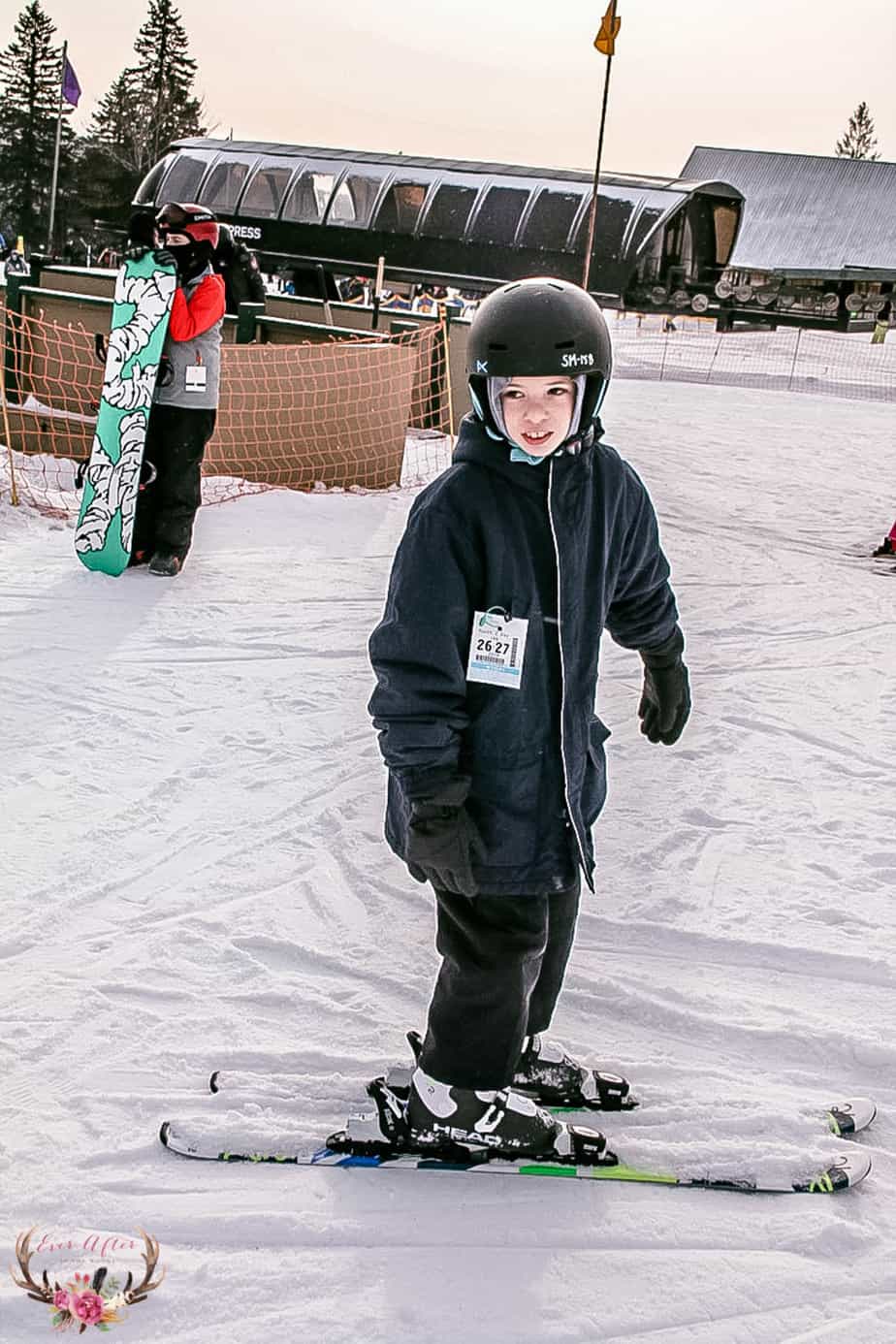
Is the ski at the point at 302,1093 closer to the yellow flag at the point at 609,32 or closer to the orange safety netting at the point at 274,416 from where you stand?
the orange safety netting at the point at 274,416

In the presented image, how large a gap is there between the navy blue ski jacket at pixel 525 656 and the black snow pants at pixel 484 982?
6 centimetres

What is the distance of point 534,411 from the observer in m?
2.16

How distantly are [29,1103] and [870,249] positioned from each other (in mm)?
Result: 32482

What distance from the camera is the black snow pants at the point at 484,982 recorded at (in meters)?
2.26

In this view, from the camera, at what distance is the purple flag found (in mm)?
35094

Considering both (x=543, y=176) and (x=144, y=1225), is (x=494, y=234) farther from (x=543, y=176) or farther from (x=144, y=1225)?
(x=144, y=1225)

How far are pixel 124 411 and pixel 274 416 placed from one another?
284 cm

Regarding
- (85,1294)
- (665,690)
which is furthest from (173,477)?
(85,1294)

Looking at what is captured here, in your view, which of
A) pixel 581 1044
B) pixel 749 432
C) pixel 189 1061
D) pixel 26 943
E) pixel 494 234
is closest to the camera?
→ pixel 189 1061

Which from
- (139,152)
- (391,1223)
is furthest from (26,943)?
(139,152)

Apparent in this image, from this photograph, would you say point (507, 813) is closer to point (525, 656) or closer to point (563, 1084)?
point (525, 656)

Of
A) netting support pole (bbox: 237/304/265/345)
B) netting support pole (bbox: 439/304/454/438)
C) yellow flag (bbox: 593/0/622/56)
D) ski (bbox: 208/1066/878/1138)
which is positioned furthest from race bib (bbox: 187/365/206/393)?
yellow flag (bbox: 593/0/622/56)

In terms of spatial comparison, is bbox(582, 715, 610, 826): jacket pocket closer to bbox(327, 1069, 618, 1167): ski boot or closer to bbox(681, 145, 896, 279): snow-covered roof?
bbox(327, 1069, 618, 1167): ski boot

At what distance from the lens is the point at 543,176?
67.8 ft
